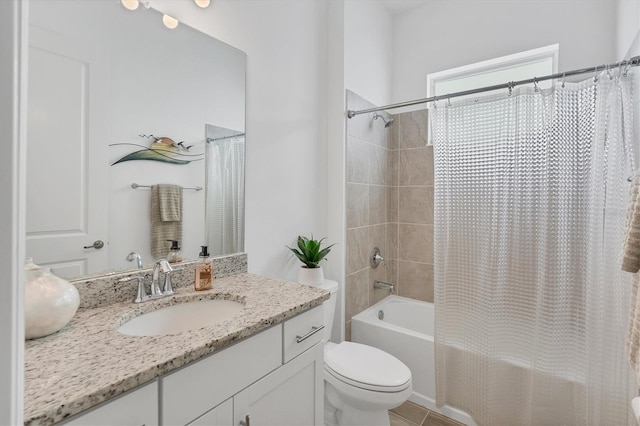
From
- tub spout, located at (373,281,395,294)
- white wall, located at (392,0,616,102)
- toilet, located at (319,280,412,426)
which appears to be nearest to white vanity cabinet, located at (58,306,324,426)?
toilet, located at (319,280,412,426)

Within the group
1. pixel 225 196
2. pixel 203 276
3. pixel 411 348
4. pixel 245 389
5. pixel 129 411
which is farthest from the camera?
pixel 411 348

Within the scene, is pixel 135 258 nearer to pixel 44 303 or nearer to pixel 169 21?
pixel 44 303

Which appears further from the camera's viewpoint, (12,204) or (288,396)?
(288,396)

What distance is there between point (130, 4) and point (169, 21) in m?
0.15

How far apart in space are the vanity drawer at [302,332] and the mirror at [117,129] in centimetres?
60

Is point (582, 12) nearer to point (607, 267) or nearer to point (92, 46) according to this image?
point (607, 267)

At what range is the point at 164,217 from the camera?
4.24 ft

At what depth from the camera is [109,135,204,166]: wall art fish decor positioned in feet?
3.98

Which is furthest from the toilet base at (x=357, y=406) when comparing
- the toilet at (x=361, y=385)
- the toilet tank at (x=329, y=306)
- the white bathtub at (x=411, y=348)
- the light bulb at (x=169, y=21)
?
the light bulb at (x=169, y=21)

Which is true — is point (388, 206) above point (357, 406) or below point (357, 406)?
above

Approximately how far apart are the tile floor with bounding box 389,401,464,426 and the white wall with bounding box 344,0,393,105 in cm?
217

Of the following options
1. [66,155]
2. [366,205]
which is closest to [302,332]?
[66,155]

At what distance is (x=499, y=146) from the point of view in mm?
1723

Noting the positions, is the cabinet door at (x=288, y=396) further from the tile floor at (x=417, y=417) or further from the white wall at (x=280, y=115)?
the tile floor at (x=417, y=417)
